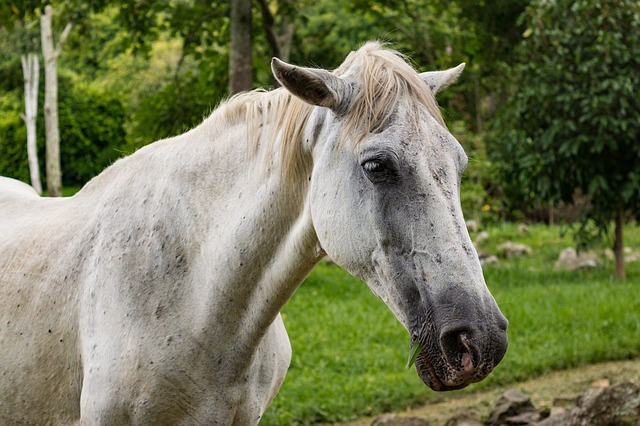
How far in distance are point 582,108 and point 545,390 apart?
3898 mm

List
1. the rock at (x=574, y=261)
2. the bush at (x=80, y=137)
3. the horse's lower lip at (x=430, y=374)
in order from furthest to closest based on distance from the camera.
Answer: the bush at (x=80, y=137) < the rock at (x=574, y=261) < the horse's lower lip at (x=430, y=374)

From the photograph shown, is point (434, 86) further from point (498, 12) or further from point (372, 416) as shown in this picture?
point (498, 12)

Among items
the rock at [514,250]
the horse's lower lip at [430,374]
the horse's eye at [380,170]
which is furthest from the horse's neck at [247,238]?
the rock at [514,250]

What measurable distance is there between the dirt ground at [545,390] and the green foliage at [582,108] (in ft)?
9.19

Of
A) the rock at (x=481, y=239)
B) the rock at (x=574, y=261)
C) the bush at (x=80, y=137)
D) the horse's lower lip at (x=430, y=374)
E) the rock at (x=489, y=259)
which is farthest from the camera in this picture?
the bush at (x=80, y=137)

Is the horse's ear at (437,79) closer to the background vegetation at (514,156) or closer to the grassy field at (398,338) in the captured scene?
the background vegetation at (514,156)

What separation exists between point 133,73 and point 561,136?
17.4 m

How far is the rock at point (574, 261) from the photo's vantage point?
9.88 m

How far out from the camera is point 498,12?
1172 centimetres

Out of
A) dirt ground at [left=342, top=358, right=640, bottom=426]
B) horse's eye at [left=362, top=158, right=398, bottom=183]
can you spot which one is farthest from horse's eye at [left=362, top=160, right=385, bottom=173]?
dirt ground at [left=342, top=358, right=640, bottom=426]

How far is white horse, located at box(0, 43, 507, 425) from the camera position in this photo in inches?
83.4

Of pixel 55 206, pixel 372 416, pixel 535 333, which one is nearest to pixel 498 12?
pixel 535 333

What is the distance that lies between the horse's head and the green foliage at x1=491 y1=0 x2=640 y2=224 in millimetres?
6443

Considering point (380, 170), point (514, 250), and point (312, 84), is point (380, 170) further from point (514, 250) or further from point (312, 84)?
point (514, 250)
